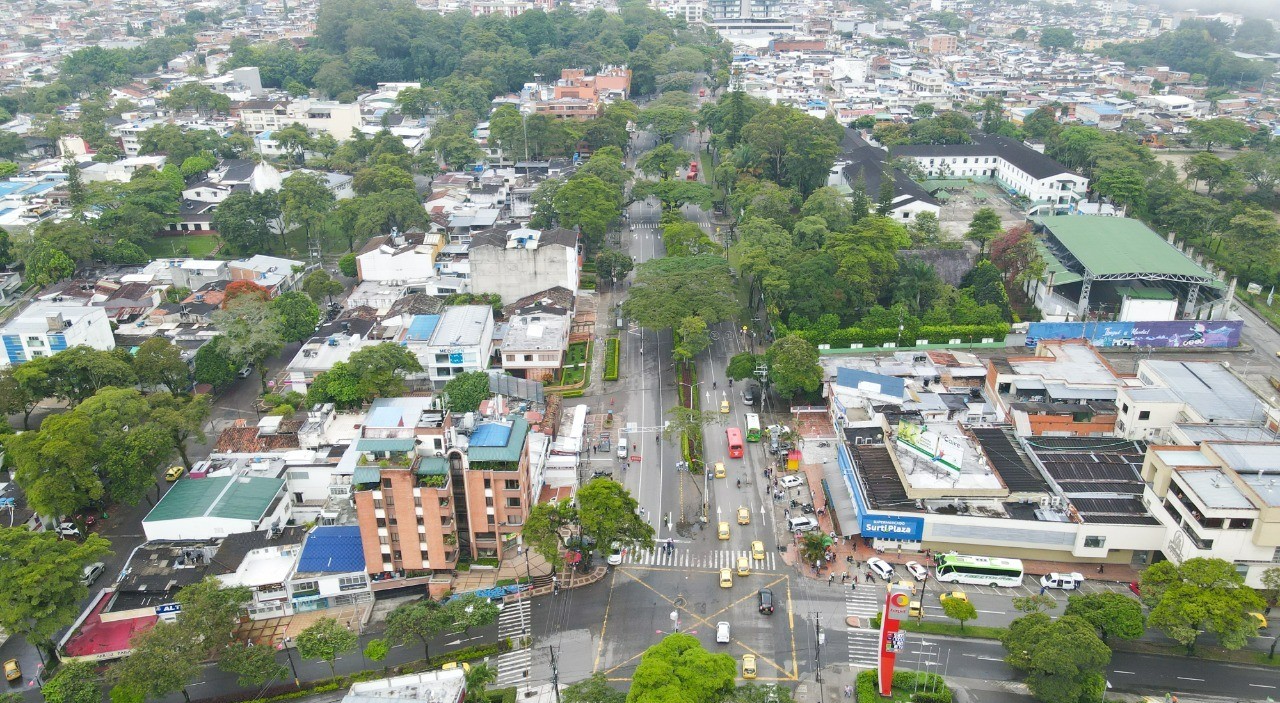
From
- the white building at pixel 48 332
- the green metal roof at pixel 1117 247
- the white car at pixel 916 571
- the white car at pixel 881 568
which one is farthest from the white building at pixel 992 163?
the white building at pixel 48 332

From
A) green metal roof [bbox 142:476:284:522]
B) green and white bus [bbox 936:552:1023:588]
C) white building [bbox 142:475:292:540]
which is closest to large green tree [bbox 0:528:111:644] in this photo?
white building [bbox 142:475:292:540]

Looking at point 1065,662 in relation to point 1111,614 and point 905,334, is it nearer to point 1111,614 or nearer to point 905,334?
point 1111,614

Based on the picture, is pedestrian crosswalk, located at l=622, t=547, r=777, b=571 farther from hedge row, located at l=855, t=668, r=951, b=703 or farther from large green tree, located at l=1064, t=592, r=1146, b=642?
large green tree, located at l=1064, t=592, r=1146, b=642

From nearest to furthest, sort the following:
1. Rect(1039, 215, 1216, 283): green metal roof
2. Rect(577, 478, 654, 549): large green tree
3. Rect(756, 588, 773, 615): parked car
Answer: Rect(756, 588, 773, 615): parked car
Rect(577, 478, 654, 549): large green tree
Rect(1039, 215, 1216, 283): green metal roof

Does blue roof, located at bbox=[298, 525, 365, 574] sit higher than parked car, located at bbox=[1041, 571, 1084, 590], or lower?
higher

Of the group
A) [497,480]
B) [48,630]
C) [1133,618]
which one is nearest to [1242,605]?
[1133,618]

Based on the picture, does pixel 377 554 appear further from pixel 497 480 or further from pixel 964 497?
pixel 964 497

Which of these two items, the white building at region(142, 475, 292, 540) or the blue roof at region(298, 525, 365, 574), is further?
the white building at region(142, 475, 292, 540)
